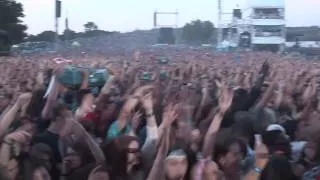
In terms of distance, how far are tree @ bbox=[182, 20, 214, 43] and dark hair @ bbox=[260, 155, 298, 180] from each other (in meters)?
70.8

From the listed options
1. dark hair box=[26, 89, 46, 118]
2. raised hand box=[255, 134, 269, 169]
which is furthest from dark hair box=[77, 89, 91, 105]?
raised hand box=[255, 134, 269, 169]

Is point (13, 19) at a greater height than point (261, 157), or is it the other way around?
point (13, 19)

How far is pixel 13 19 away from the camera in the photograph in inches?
1852

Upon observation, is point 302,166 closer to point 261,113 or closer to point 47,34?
point 261,113

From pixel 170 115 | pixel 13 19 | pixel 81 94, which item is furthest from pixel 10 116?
pixel 13 19

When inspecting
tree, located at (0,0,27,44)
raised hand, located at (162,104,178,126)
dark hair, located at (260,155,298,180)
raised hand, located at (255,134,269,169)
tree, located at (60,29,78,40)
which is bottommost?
dark hair, located at (260,155,298,180)

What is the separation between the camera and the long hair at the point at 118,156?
199 inches

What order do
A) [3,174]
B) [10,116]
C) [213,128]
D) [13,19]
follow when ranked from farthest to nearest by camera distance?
1. [13,19]
2. [213,128]
3. [10,116]
4. [3,174]

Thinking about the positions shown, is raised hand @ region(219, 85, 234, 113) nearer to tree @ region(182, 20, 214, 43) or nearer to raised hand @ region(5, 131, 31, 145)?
raised hand @ region(5, 131, 31, 145)

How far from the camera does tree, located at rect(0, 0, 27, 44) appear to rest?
149 feet

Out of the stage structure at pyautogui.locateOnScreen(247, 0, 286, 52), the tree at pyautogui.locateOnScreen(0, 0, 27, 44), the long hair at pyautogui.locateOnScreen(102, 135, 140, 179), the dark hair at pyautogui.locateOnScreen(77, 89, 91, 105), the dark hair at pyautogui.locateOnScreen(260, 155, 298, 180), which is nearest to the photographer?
the long hair at pyautogui.locateOnScreen(102, 135, 140, 179)

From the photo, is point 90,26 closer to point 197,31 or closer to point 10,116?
point 197,31

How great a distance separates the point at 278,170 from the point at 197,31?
3086 inches

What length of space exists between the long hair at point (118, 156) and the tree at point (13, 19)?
1597 inches
